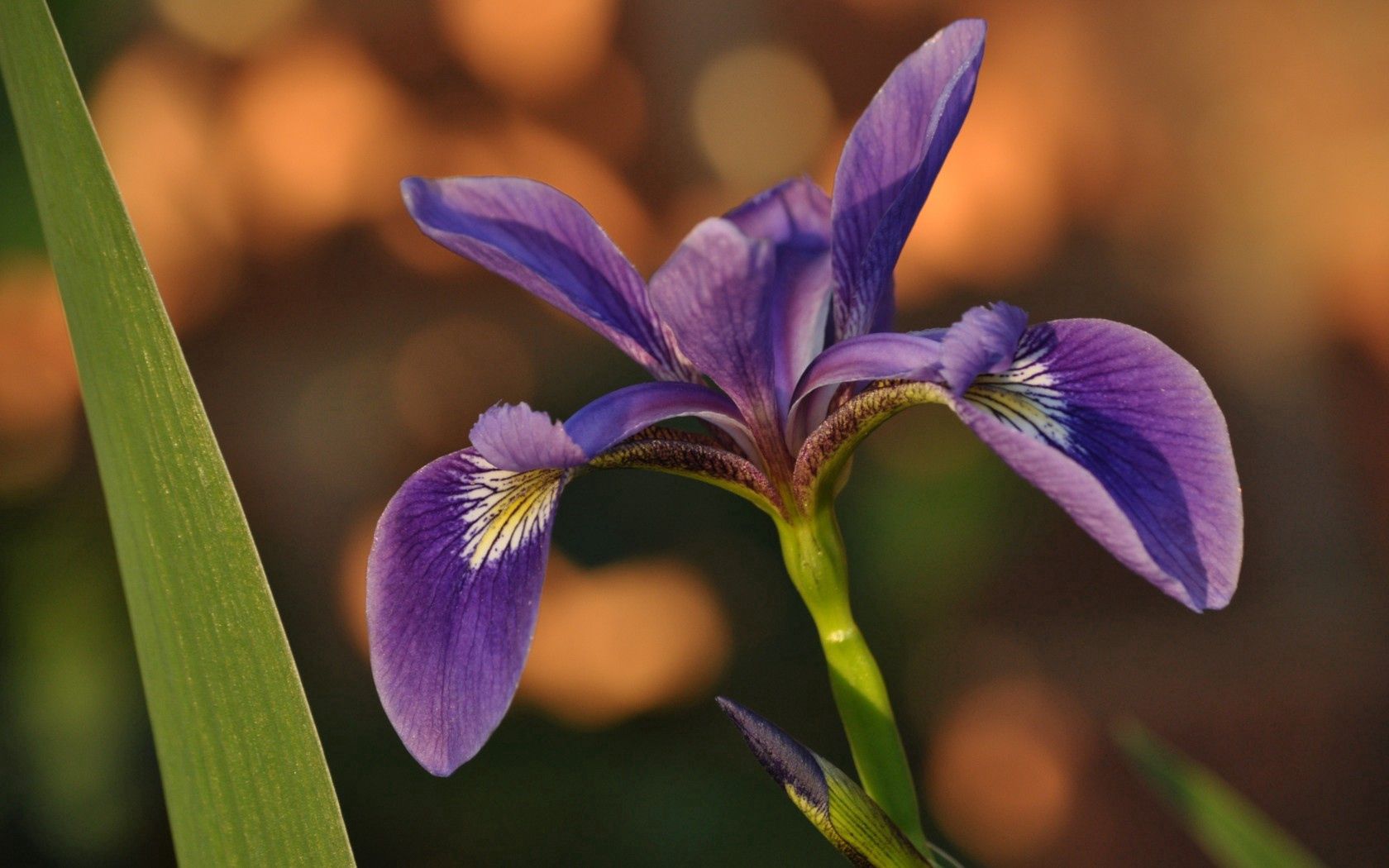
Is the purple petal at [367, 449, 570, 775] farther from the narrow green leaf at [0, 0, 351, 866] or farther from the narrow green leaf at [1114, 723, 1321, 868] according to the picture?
the narrow green leaf at [1114, 723, 1321, 868]

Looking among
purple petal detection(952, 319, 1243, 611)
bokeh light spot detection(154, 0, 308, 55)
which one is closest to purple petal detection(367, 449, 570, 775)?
purple petal detection(952, 319, 1243, 611)

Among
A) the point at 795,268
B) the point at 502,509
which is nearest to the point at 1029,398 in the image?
the point at 795,268

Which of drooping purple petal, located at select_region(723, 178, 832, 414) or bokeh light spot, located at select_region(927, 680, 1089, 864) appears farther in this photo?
bokeh light spot, located at select_region(927, 680, 1089, 864)

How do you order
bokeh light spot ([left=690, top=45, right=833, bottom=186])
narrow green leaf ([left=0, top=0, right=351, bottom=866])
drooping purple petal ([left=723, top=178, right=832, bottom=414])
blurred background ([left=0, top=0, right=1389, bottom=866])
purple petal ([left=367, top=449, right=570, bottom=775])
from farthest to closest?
1. bokeh light spot ([left=690, top=45, right=833, bottom=186])
2. blurred background ([left=0, top=0, right=1389, bottom=866])
3. drooping purple petal ([left=723, top=178, right=832, bottom=414])
4. purple petal ([left=367, top=449, right=570, bottom=775])
5. narrow green leaf ([left=0, top=0, right=351, bottom=866])

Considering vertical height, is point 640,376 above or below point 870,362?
below

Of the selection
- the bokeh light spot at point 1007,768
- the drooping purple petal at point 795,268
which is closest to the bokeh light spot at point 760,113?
the bokeh light spot at point 1007,768

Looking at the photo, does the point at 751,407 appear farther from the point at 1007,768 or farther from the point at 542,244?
the point at 1007,768
